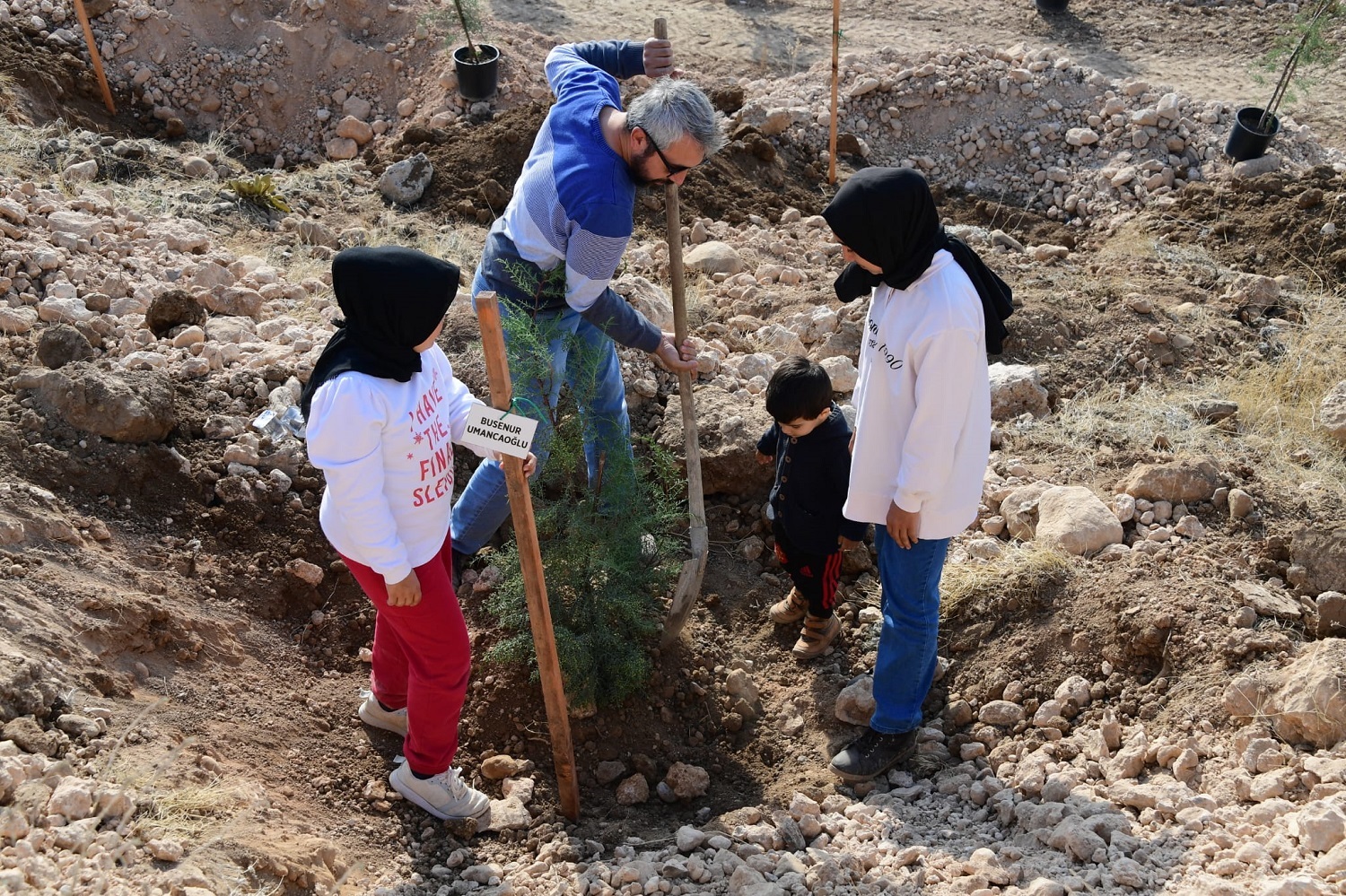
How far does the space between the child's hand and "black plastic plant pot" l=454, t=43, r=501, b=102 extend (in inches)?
244

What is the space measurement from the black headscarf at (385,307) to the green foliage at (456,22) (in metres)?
6.05

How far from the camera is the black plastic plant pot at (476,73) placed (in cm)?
831

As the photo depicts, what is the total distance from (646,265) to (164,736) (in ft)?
12.7

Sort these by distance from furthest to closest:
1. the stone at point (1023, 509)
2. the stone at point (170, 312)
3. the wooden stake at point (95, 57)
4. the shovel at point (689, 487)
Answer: the wooden stake at point (95, 57), the stone at point (170, 312), the stone at point (1023, 509), the shovel at point (689, 487)

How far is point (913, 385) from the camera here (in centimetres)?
315

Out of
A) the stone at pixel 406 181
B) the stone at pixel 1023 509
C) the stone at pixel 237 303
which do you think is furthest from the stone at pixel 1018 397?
the stone at pixel 406 181

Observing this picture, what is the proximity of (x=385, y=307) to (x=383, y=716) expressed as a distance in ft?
5.33

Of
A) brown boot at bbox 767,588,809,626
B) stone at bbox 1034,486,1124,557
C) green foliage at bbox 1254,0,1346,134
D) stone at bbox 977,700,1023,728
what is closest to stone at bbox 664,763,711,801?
brown boot at bbox 767,588,809,626

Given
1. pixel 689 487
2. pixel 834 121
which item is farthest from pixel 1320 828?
pixel 834 121

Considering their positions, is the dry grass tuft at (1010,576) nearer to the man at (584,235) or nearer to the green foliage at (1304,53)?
the man at (584,235)

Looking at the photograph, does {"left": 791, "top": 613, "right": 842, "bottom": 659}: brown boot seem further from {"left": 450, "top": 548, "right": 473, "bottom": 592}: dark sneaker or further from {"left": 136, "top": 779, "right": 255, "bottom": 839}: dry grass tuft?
{"left": 136, "top": 779, "right": 255, "bottom": 839}: dry grass tuft

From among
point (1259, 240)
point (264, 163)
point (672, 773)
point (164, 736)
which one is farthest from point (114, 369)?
point (1259, 240)

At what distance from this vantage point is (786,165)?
27.0 feet

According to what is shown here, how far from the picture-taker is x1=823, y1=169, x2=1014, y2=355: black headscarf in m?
3.00
